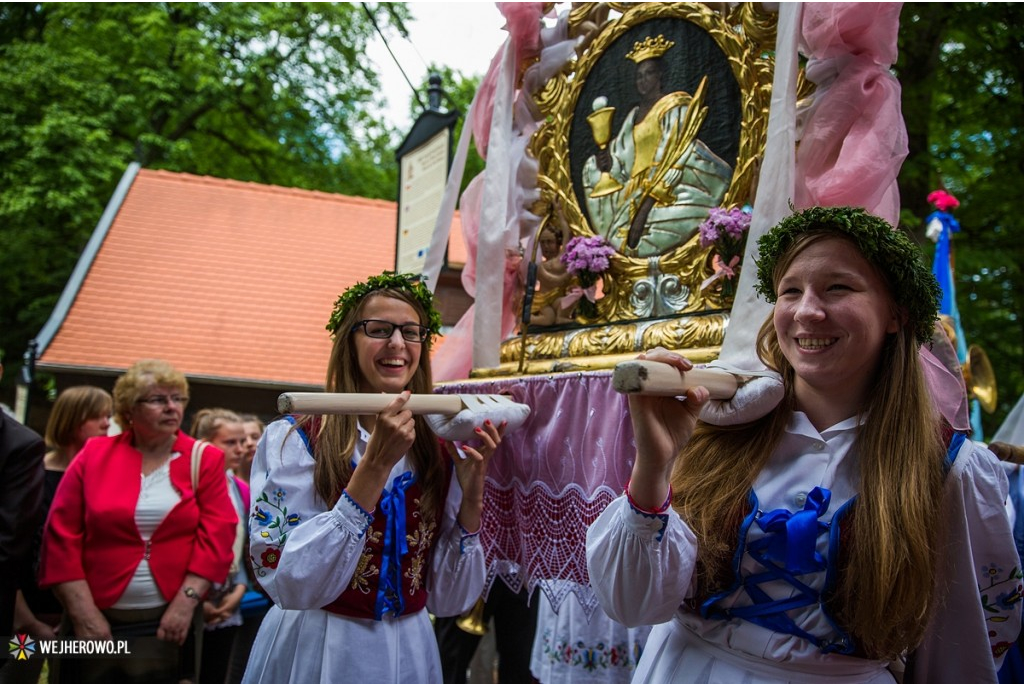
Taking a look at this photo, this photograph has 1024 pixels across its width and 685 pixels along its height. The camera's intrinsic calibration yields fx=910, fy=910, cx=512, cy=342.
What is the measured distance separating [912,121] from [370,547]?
247 inches

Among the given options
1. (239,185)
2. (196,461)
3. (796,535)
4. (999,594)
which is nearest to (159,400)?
(196,461)

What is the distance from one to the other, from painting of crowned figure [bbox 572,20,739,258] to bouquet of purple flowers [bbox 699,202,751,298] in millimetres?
135

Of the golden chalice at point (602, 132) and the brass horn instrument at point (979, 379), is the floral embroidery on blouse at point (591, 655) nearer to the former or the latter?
the golden chalice at point (602, 132)

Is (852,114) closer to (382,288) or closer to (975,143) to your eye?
(382,288)

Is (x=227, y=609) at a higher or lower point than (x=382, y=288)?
lower

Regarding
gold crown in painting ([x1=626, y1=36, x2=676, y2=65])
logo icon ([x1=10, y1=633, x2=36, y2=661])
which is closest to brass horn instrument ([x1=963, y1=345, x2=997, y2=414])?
gold crown in painting ([x1=626, y1=36, x2=676, y2=65])

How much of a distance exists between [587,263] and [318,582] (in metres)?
1.93

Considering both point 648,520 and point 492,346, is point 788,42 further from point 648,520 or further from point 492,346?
point 648,520

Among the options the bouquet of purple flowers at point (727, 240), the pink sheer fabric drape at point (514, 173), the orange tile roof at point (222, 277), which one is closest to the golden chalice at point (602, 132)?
the pink sheer fabric drape at point (514, 173)

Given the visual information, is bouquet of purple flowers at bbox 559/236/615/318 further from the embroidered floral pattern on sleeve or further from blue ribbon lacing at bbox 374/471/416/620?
the embroidered floral pattern on sleeve

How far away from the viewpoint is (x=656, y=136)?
3762mm

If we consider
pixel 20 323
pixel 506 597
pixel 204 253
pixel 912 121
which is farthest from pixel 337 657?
pixel 20 323

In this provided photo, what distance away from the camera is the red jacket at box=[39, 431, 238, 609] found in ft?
13.1

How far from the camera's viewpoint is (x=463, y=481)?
2701 millimetres
